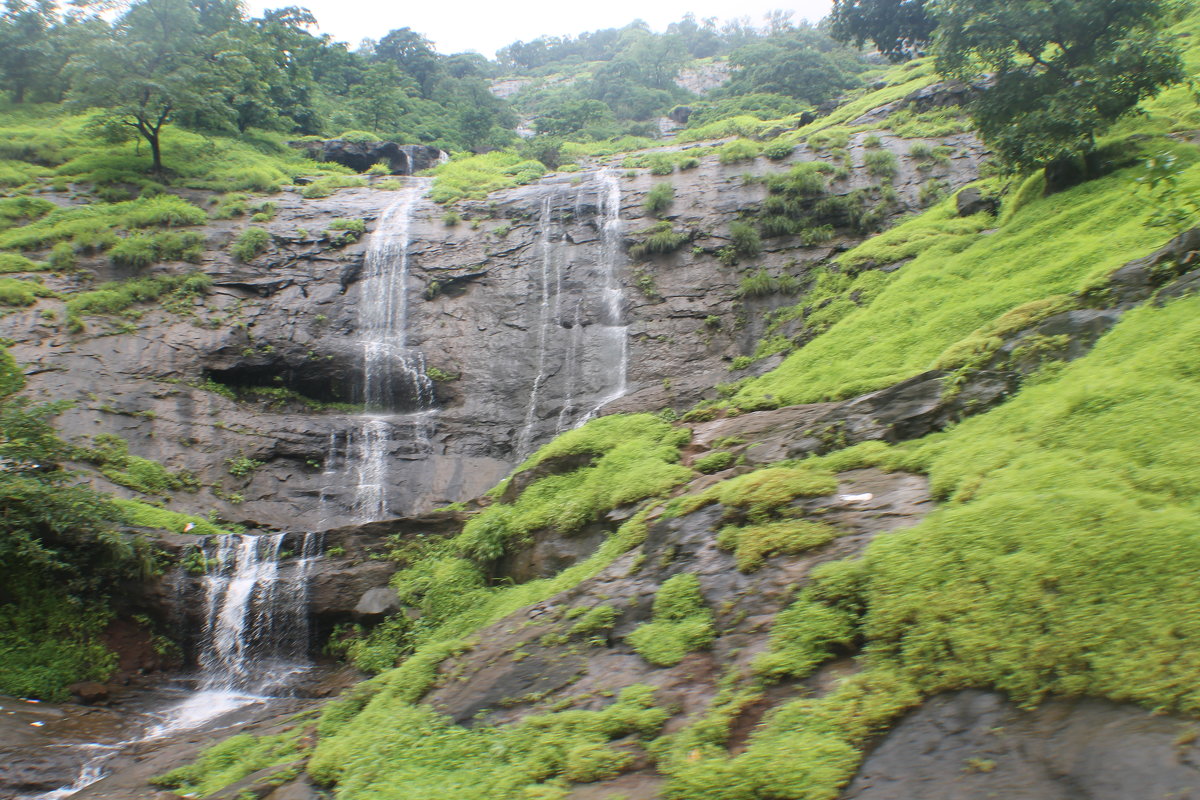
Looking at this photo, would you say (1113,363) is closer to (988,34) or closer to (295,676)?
(988,34)

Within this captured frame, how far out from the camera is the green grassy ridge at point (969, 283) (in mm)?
10289

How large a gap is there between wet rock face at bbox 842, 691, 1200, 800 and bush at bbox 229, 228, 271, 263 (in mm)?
23222

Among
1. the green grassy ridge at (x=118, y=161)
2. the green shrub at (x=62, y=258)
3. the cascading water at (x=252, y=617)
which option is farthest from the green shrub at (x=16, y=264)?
the cascading water at (x=252, y=617)

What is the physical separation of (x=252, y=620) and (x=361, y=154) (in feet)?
85.7

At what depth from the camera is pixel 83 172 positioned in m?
25.9

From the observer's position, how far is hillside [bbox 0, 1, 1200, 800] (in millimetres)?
4648

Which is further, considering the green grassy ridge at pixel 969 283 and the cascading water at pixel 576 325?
the cascading water at pixel 576 325

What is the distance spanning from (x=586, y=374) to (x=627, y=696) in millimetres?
14448

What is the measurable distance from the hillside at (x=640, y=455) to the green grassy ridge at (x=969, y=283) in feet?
0.33

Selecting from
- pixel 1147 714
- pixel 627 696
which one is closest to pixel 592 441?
pixel 627 696

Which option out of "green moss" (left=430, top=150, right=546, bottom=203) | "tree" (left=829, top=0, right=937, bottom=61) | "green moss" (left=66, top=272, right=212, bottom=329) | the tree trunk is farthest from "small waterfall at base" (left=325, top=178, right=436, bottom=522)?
"tree" (left=829, top=0, right=937, bottom=61)

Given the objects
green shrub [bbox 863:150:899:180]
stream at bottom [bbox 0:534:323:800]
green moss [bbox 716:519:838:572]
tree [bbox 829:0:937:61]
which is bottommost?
stream at bottom [bbox 0:534:323:800]

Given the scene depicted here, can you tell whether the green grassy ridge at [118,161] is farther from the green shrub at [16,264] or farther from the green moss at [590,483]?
the green moss at [590,483]

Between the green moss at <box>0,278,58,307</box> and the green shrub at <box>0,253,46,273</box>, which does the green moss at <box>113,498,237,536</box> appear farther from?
the green shrub at <box>0,253,46,273</box>
